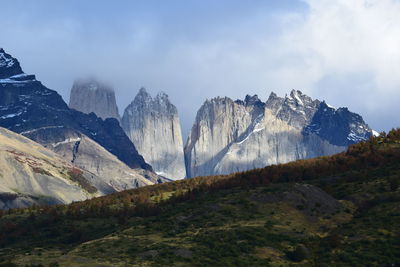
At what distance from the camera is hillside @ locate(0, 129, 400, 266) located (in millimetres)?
82875

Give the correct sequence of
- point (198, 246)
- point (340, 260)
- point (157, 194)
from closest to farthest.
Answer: point (340, 260) → point (198, 246) → point (157, 194)

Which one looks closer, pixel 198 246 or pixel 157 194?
pixel 198 246

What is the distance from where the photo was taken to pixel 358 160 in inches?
5684

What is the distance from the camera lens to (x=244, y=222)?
104 metres

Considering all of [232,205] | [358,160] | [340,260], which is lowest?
[340,260]

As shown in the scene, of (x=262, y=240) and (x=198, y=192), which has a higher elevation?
(x=198, y=192)

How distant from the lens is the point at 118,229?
116688 millimetres

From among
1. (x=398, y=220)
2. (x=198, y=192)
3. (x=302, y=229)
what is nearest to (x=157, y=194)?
(x=198, y=192)

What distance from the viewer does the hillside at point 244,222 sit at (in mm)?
82875

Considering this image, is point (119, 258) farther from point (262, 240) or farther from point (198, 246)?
point (262, 240)

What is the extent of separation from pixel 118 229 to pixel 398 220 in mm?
54046

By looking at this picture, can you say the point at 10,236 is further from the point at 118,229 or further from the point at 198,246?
the point at 198,246

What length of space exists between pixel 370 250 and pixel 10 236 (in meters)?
79.6

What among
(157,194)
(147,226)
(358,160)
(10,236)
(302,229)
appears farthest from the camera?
(157,194)
